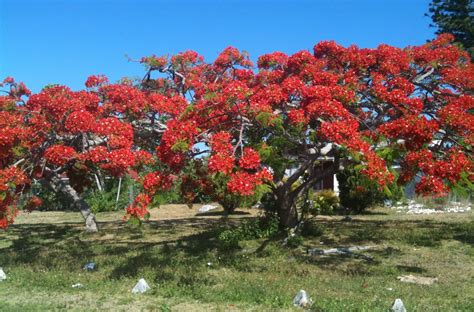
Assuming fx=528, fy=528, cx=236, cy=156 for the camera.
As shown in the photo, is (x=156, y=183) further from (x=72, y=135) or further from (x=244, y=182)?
(x=72, y=135)

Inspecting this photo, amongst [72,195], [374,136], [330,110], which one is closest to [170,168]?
[330,110]

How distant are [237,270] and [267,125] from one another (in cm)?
243

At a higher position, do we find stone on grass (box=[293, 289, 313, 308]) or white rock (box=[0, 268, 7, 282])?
white rock (box=[0, 268, 7, 282])

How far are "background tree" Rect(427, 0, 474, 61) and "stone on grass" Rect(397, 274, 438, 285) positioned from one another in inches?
637

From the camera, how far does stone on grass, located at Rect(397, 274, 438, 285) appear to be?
7536 millimetres

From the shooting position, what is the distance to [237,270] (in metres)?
8.45

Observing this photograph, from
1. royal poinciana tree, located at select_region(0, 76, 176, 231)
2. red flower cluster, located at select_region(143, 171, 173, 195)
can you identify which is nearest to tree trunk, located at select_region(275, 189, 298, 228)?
royal poinciana tree, located at select_region(0, 76, 176, 231)

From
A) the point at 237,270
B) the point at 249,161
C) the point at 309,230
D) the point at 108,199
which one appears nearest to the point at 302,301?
the point at 249,161

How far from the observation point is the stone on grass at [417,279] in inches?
297

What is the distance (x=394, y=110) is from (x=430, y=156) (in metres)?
2.84

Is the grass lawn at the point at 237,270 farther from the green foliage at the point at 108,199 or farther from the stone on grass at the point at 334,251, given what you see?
the green foliage at the point at 108,199

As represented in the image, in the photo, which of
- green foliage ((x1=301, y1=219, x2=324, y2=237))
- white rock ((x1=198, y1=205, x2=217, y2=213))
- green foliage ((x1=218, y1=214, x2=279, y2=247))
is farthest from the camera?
white rock ((x1=198, y1=205, x2=217, y2=213))

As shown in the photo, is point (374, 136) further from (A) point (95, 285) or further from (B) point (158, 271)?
(A) point (95, 285)

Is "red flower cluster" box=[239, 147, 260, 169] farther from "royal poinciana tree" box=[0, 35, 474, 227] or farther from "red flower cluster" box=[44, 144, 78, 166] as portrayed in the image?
"red flower cluster" box=[44, 144, 78, 166]
